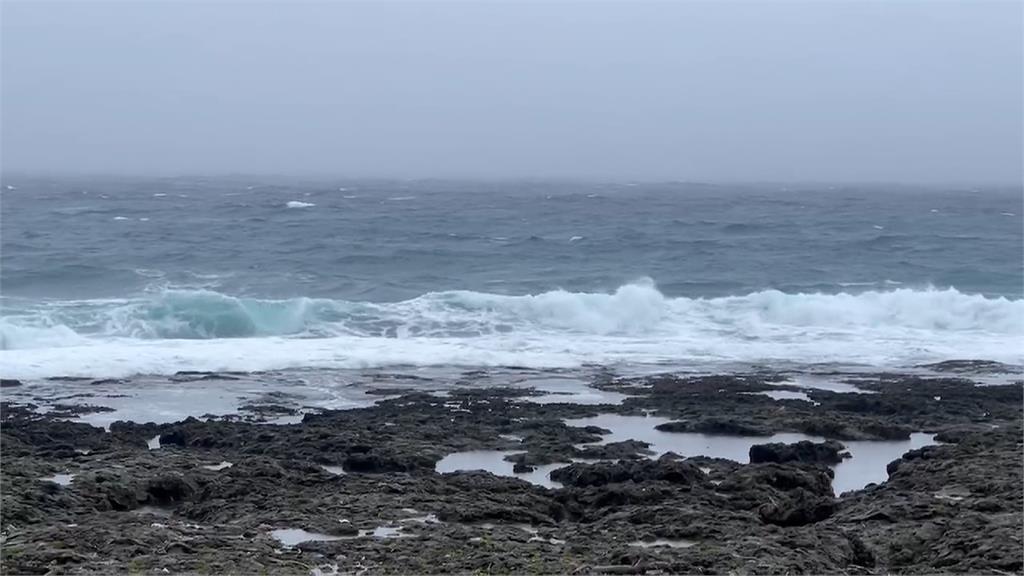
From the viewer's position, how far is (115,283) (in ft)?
117

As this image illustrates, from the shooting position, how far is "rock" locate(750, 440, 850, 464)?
13.7m

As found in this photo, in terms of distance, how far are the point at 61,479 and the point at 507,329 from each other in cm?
1786

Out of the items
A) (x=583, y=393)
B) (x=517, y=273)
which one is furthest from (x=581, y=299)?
(x=583, y=393)

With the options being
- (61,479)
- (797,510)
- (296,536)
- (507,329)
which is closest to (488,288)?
(507,329)

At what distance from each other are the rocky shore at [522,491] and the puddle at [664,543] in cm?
3

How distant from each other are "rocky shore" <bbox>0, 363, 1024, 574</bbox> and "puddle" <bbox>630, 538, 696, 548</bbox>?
32 millimetres

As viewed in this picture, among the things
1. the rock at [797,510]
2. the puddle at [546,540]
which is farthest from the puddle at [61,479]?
the rock at [797,510]

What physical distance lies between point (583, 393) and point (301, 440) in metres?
6.44

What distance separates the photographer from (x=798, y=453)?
13844 mm

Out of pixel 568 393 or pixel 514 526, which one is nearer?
pixel 514 526

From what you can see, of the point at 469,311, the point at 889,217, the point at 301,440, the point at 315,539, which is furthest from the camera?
the point at 889,217

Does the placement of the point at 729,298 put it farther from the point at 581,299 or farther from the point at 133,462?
the point at 133,462

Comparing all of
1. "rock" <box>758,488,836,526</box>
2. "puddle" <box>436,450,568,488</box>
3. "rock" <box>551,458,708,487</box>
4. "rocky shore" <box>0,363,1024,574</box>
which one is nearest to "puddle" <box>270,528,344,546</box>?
"rocky shore" <box>0,363,1024,574</box>

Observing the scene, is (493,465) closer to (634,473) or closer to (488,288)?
(634,473)
